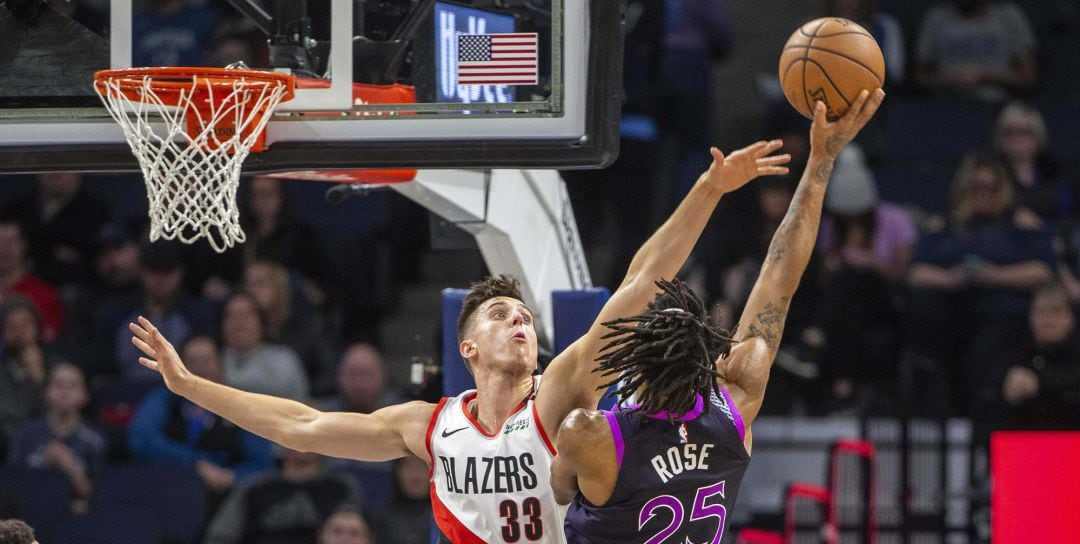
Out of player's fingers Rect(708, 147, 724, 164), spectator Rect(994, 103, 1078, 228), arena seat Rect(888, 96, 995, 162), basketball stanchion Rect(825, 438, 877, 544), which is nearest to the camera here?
player's fingers Rect(708, 147, 724, 164)

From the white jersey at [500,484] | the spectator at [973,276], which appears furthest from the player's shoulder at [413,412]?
the spectator at [973,276]

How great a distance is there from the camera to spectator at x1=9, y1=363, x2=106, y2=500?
9.00m

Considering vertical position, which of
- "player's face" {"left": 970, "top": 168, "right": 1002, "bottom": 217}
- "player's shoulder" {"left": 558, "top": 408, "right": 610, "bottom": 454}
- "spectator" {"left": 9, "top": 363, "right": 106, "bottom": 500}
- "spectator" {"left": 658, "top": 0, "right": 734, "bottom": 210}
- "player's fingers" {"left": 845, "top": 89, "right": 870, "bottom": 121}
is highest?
"spectator" {"left": 658, "top": 0, "right": 734, "bottom": 210}

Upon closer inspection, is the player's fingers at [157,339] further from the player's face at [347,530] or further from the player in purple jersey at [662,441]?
the player's face at [347,530]

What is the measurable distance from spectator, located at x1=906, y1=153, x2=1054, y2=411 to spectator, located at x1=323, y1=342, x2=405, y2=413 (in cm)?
315

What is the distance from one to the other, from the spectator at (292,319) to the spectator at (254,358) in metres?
0.25

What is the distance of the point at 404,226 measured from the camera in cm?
1046

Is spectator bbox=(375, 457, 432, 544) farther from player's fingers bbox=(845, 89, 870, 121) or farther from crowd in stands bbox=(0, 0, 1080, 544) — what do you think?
player's fingers bbox=(845, 89, 870, 121)

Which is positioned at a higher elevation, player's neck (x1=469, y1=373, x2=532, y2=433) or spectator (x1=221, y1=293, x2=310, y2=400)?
player's neck (x1=469, y1=373, x2=532, y2=433)

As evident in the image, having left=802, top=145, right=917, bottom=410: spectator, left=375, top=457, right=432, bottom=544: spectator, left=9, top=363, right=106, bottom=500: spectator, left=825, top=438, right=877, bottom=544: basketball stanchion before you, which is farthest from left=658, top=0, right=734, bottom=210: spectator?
left=9, top=363, right=106, bottom=500: spectator

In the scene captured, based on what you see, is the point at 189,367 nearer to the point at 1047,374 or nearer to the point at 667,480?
the point at 1047,374

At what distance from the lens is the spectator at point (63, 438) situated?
9.00m

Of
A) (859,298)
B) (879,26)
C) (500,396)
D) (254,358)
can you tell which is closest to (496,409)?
(500,396)

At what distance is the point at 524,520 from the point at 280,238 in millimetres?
5318
